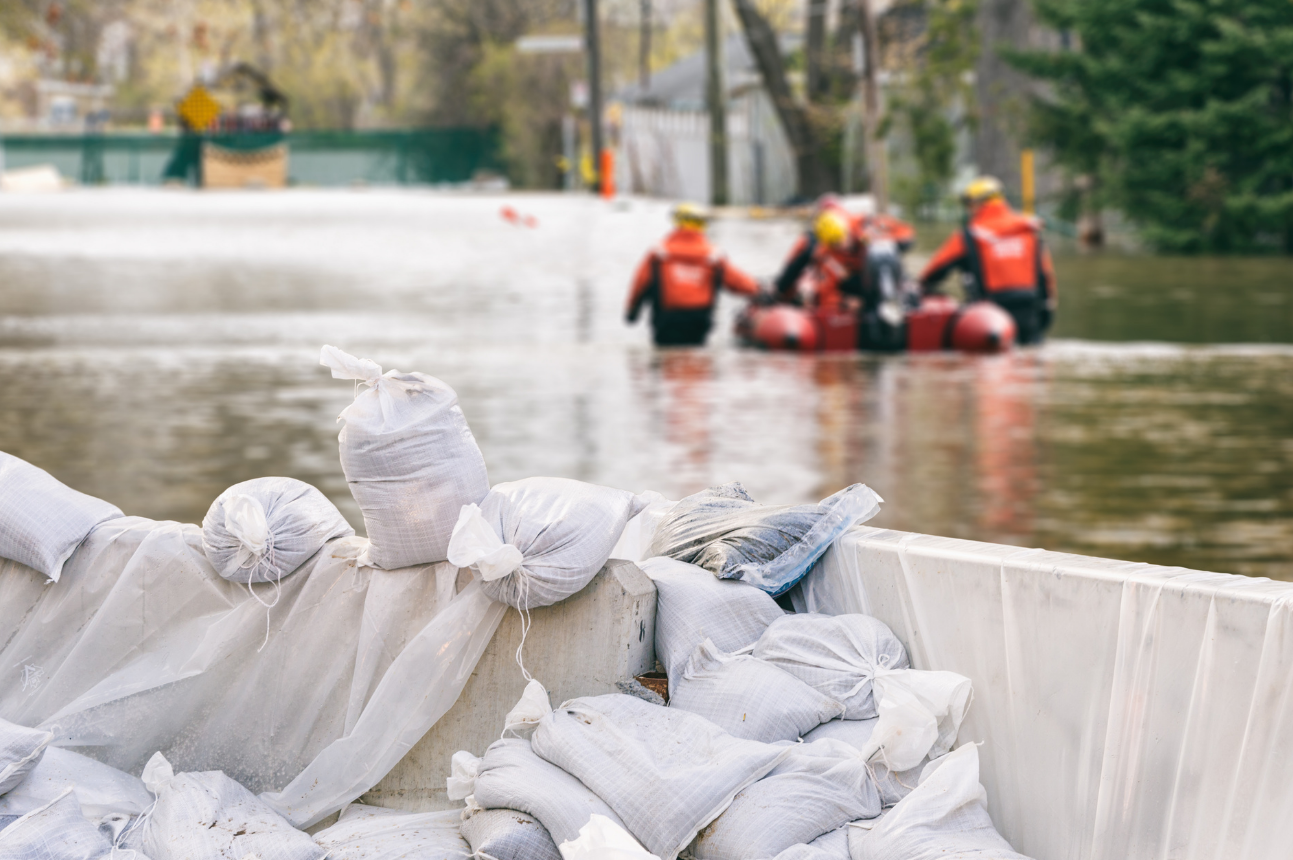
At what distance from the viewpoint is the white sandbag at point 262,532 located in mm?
4305

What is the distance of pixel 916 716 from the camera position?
3775 millimetres

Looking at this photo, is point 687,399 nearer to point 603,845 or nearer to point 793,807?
point 793,807

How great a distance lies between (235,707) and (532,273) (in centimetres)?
1951

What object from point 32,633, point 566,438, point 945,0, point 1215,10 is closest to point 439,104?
point 945,0

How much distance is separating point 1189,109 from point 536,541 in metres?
24.7

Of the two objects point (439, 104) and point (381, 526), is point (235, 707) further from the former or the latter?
point (439, 104)

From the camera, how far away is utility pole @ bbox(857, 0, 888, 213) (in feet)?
92.1

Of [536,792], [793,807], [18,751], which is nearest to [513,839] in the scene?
[536,792]

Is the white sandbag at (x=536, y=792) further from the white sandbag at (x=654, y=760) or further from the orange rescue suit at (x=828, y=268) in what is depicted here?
the orange rescue suit at (x=828, y=268)

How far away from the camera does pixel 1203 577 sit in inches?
140

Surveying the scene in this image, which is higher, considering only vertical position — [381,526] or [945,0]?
[945,0]

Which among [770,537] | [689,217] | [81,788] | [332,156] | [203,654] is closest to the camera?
[81,788]

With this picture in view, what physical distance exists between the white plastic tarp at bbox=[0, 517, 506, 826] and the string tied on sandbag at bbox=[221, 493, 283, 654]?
28 millimetres

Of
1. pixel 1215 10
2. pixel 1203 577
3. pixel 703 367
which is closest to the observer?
pixel 1203 577
